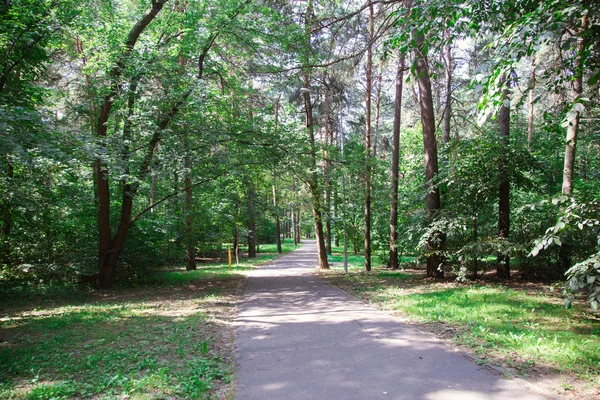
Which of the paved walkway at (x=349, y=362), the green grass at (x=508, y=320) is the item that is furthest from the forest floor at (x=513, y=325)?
the paved walkway at (x=349, y=362)

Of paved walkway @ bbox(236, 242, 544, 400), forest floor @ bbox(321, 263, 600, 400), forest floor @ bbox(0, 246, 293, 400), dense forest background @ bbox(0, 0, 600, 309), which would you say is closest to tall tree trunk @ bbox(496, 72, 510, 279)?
dense forest background @ bbox(0, 0, 600, 309)

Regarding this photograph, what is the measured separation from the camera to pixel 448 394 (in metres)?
3.58

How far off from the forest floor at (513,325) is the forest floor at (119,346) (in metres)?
3.42

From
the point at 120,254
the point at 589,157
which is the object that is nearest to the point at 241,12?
the point at 120,254

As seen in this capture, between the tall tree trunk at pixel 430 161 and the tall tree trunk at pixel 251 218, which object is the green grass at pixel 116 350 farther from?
the tall tree trunk at pixel 251 218

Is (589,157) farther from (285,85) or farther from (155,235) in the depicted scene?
(155,235)

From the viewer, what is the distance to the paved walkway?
3.67 meters

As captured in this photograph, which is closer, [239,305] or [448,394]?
[448,394]

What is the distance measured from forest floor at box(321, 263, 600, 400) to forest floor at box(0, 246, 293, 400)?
3415 millimetres

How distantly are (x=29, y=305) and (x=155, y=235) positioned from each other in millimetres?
4732

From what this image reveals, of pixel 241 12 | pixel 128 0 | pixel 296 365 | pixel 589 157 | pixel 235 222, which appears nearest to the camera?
pixel 296 365

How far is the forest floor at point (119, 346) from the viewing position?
12.6 feet

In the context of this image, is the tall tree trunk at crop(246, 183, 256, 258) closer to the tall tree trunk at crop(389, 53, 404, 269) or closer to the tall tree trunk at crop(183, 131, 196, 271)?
the tall tree trunk at crop(183, 131, 196, 271)

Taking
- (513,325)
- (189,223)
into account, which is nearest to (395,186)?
(513,325)
